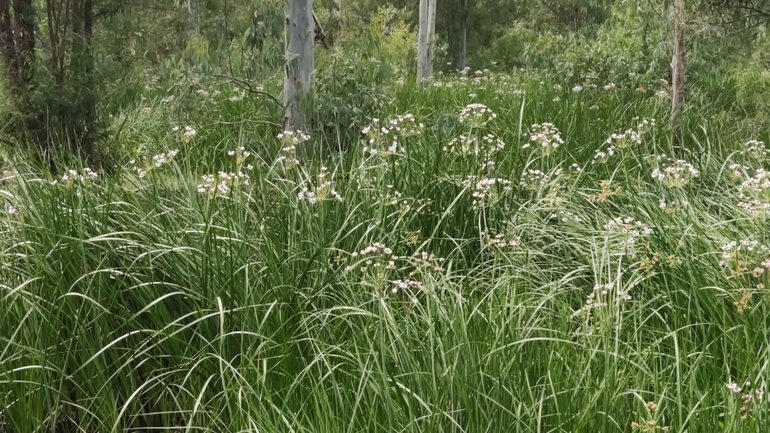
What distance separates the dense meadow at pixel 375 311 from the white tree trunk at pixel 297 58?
1.59 meters

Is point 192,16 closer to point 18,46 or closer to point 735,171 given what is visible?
point 18,46

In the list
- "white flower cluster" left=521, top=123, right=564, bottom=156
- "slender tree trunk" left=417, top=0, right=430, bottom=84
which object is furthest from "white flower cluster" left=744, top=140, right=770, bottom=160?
"slender tree trunk" left=417, top=0, right=430, bottom=84

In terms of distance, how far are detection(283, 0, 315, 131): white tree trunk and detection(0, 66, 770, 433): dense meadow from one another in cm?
159

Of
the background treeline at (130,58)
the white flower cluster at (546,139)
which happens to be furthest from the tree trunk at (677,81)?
the white flower cluster at (546,139)

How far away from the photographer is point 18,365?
285 cm

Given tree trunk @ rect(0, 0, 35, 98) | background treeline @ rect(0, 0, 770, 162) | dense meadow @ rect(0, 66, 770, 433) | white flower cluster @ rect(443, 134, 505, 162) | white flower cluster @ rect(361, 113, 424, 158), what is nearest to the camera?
dense meadow @ rect(0, 66, 770, 433)

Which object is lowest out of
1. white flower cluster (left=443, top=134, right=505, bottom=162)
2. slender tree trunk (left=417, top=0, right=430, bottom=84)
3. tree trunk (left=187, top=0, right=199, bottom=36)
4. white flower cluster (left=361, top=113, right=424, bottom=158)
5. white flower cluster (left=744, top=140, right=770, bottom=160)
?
slender tree trunk (left=417, top=0, right=430, bottom=84)

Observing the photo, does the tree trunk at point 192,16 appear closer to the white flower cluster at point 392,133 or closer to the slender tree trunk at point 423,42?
the white flower cluster at point 392,133

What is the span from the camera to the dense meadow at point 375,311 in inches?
88.0

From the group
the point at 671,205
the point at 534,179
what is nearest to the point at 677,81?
the point at 534,179

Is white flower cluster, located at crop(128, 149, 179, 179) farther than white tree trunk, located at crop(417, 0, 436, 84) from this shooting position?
No

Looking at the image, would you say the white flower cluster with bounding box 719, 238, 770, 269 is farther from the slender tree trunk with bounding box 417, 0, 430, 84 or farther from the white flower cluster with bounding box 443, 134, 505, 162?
the slender tree trunk with bounding box 417, 0, 430, 84

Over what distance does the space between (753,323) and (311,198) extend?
71.1 inches

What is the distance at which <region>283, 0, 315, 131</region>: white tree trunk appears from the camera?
5500mm
